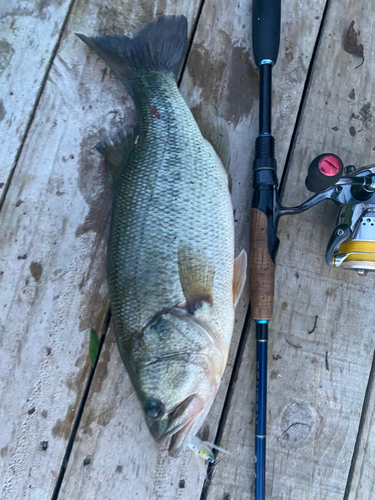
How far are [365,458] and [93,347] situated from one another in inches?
54.7

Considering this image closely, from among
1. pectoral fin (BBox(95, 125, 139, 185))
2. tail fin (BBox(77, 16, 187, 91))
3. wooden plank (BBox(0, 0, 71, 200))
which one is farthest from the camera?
wooden plank (BBox(0, 0, 71, 200))

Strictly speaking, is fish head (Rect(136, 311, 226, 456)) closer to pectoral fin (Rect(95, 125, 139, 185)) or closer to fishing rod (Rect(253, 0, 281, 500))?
fishing rod (Rect(253, 0, 281, 500))

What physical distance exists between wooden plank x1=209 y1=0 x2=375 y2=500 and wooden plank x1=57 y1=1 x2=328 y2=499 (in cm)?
12

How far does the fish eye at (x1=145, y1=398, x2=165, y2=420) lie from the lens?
1.30m

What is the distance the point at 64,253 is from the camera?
1743mm

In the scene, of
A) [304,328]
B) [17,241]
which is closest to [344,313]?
[304,328]

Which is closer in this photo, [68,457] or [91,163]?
[68,457]

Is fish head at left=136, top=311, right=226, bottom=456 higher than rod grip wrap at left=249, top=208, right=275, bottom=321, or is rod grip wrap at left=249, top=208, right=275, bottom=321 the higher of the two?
rod grip wrap at left=249, top=208, right=275, bottom=321

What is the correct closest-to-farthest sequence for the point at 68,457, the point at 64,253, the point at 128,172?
the point at 128,172, the point at 68,457, the point at 64,253

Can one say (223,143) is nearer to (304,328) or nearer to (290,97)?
(290,97)

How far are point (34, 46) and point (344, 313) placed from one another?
6.80 ft

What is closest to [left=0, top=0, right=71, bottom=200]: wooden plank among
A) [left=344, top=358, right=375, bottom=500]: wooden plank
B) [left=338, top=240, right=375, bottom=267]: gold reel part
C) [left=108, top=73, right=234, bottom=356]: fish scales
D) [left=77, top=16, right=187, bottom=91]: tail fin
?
[left=77, top=16, right=187, bottom=91]: tail fin

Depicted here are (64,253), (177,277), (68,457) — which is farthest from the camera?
(64,253)

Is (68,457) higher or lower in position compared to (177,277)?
lower
